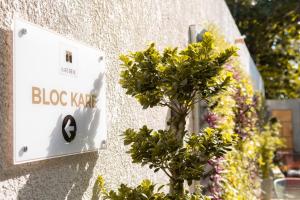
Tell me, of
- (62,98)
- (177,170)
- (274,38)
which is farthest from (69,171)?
(274,38)

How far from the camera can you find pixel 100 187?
2.16 metres

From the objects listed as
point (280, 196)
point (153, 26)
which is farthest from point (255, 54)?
point (153, 26)

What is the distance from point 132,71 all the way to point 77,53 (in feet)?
1.07

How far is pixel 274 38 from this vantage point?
21.0 m

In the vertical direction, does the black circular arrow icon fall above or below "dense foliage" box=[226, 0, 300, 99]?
below

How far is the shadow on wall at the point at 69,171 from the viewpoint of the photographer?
5.33 feet

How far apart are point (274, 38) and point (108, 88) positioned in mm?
19894

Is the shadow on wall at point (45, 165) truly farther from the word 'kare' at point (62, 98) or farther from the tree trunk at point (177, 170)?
the tree trunk at point (177, 170)

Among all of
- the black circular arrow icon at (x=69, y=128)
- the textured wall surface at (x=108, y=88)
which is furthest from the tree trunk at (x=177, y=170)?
the black circular arrow icon at (x=69, y=128)

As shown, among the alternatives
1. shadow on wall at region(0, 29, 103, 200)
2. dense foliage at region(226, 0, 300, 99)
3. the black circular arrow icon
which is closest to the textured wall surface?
shadow on wall at region(0, 29, 103, 200)

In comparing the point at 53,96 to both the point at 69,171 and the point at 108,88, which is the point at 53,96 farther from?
the point at 108,88

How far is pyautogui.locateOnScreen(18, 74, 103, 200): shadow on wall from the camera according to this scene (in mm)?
1626

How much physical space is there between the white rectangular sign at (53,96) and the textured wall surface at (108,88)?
42mm

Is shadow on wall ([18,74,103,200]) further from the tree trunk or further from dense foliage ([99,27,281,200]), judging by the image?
the tree trunk
